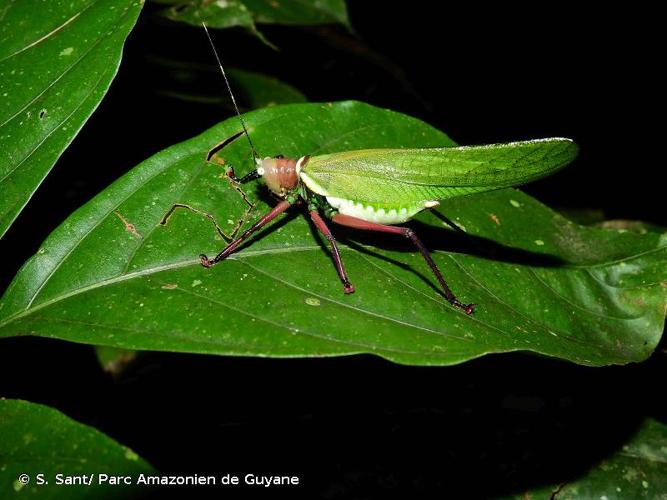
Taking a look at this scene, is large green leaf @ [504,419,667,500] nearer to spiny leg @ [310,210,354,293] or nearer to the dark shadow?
the dark shadow

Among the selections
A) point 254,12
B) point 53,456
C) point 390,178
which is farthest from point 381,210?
point 254,12

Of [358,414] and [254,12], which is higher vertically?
[254,12]

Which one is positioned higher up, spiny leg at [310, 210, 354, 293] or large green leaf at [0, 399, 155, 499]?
spiny leg at [310, 210, 354, 293]

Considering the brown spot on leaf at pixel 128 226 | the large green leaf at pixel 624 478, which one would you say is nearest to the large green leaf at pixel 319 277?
the brown spot on leaf at pixel 128 226

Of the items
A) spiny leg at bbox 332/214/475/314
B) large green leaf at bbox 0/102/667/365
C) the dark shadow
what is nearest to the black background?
the dark shadow

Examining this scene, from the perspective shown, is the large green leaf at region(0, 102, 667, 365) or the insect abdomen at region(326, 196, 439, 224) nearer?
the large green leaf at region(0, 102, 667, 365)

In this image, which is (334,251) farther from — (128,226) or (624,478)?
(624,478)

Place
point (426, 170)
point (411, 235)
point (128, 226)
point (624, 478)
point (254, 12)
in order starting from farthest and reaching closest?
1. point (254, 12)
2. point (624, 478)
3. point (426, 170)
4. point (411, 235)
5. point (128, 226)

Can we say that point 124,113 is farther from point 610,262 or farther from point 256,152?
point 610,262
